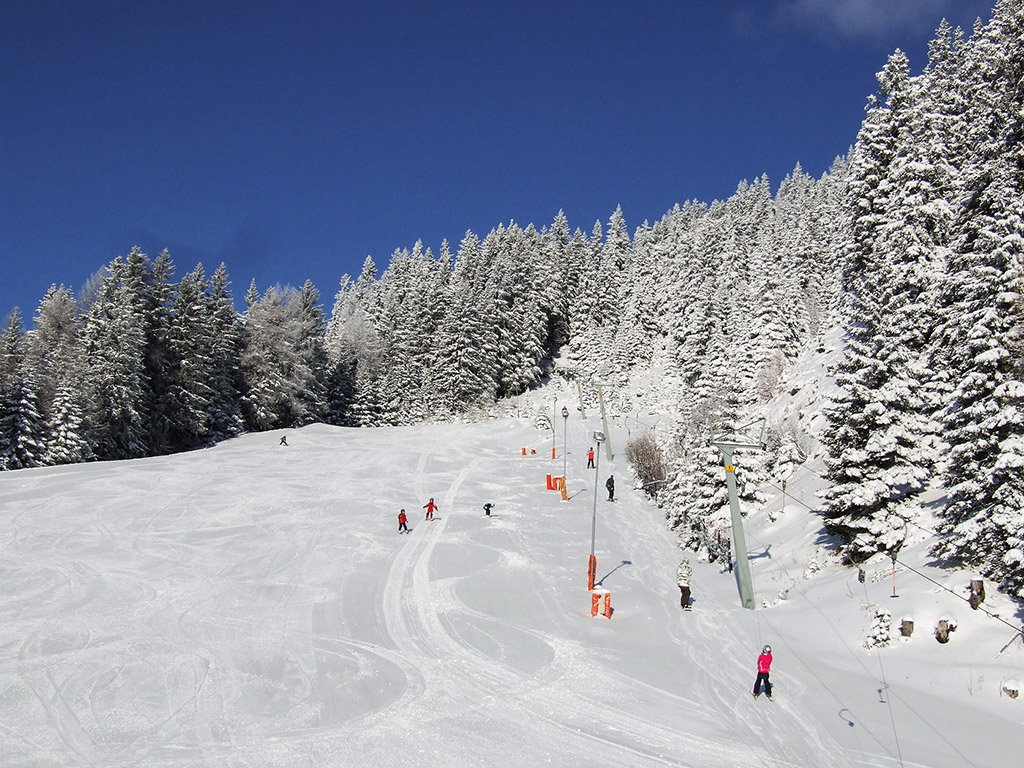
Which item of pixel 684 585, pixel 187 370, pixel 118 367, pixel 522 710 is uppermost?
pixel 187 370

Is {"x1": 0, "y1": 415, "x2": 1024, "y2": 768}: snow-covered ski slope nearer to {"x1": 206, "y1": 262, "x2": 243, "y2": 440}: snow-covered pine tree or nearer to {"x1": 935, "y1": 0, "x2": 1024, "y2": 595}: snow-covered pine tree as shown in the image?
{"x1": 935, "y1": 0, "x2": 1024, "y2": 595}: snow-covered pine tree

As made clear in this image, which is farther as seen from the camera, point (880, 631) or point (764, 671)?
point (880, 631)

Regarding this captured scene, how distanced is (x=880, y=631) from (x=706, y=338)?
54101mm

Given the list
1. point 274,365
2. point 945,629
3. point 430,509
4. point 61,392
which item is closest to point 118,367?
point 61,392

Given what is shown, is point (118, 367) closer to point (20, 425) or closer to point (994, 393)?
point (20, 425)

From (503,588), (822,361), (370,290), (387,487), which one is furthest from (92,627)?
(370,290)

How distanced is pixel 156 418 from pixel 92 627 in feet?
133

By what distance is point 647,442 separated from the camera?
46.4 m

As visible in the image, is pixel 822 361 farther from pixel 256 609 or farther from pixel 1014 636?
pixel 256 609

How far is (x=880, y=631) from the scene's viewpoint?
656 inches

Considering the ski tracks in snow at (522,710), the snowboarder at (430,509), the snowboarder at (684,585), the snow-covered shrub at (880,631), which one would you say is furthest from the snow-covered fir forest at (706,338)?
the snowboarder at (430,509)

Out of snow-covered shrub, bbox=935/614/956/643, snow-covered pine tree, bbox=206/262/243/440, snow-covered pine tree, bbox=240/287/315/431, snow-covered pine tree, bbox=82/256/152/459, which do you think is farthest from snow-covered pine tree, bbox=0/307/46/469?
snow-covered shrub, bbox=935/614/956/643

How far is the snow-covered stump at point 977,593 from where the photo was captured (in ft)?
49.3

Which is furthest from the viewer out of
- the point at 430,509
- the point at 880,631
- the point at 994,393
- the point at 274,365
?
the point at 274,365
